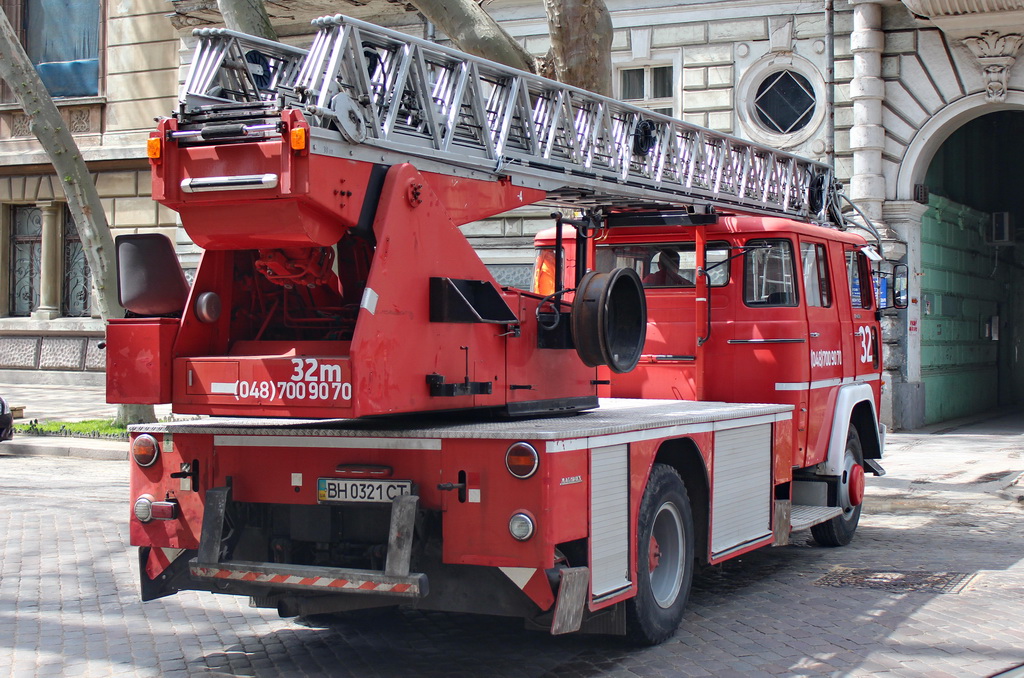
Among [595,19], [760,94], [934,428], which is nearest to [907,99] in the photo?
[760,94]

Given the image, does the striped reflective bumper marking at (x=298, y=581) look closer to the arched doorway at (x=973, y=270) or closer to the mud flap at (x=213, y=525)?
the mud flap at (x=213, y=525)

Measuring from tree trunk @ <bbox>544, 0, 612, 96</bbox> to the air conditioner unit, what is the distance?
1502 cm

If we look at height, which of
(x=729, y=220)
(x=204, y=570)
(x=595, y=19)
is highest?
(x=595, y=19)

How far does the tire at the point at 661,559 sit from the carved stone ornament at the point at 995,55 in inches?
549

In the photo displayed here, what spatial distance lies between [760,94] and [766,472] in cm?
1318

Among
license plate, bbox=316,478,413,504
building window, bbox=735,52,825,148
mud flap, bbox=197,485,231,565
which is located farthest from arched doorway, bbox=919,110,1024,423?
mud flap, bbox=197,485,231,565

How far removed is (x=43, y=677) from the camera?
5.89 metres

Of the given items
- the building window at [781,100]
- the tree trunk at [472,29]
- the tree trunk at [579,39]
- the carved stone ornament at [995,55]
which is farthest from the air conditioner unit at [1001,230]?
the tree trunk at [472,29]

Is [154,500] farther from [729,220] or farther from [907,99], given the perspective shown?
[907,99]

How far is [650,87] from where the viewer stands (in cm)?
2069

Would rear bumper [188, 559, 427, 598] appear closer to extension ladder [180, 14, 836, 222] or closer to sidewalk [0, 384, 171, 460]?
extension ladder [180, 14, 836, 222]

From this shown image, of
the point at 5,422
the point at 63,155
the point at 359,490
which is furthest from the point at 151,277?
the point at 5,422

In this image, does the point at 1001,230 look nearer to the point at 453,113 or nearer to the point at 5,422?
the point at 5,422

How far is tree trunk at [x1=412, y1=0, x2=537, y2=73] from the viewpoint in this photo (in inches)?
466
